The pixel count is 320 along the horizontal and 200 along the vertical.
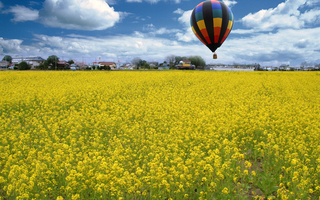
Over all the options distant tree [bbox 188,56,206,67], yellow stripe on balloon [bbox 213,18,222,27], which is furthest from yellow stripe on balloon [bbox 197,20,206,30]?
distant tree [bbox 188,56,206,67]

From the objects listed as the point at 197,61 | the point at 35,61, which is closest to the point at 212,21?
the point at 197,61

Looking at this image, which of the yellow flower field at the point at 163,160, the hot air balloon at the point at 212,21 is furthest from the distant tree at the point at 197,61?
the yellow flower field at the point at 163,160

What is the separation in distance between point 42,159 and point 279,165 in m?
6.61

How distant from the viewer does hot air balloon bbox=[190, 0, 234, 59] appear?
1764 centimetres

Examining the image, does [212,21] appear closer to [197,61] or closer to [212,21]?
[212,21]

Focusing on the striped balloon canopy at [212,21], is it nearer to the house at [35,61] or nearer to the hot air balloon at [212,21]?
the hot air balloon at [212,21]

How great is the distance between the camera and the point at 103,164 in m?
4.29

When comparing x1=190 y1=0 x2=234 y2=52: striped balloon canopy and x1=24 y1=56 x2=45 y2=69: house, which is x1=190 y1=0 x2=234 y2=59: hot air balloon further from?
x1=24 y1=56 x2=45 y2=69: house

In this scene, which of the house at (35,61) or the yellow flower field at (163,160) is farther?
the house at (35,61)

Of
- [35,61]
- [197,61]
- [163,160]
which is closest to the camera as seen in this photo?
[163,160]

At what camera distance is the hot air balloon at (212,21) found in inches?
695

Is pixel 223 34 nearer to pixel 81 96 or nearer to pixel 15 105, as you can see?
pixel 81 96

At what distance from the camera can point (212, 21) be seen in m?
17.7

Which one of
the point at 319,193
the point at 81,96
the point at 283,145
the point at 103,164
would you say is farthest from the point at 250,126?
the point at 81,96
